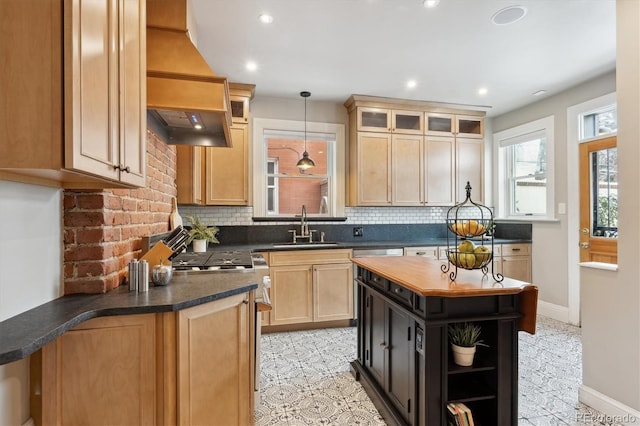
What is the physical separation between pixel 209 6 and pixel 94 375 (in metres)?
2.32

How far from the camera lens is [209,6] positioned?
232cm

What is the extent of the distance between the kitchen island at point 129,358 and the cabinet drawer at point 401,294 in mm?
975

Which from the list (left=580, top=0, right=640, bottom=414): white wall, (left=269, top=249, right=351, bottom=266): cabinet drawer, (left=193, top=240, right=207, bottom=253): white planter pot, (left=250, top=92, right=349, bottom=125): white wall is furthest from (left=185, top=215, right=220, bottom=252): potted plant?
(left=580, top=0, right=640, bottom=414): white wall

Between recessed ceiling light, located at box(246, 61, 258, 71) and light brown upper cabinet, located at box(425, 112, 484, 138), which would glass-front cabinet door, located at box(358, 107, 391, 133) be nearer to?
light brown upper cabinet, located at box(425, 112, 484, 138)

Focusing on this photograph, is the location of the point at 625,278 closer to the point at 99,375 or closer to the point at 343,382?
the point at 343,382

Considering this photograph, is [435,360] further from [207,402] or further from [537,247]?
[537,247]

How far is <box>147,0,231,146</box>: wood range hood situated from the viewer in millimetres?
1900

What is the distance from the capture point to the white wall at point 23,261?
45.1 inches

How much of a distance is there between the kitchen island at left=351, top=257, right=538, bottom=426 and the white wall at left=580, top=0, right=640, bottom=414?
811 millimetres

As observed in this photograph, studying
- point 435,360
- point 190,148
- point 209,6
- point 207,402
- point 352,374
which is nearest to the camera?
point 207,402

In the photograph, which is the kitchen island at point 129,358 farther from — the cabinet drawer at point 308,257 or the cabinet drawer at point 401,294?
the cabinet drawer at point 308,257

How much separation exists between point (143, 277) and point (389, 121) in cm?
347

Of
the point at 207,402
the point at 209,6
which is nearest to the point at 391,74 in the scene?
the point at 209,6

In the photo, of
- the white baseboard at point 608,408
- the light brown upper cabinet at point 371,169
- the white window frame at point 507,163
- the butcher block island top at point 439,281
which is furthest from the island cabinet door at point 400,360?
the white window frame at point 507,163
